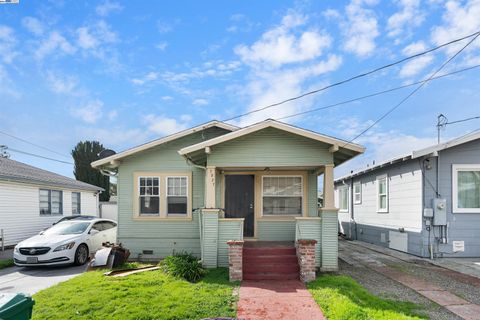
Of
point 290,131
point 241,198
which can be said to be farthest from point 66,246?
point 290,131

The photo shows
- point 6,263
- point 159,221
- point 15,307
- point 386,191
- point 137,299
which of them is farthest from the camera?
point 386,191

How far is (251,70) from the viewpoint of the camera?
11.2 m

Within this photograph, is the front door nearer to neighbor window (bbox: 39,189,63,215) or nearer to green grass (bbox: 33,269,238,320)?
green grass (bbox: 33,269,238,320)

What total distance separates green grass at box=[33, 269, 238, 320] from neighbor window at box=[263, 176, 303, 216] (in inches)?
114

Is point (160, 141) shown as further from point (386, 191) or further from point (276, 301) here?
point (386, 191)

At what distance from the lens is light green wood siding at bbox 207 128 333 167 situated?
8.06 m

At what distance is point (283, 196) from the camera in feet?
31.2

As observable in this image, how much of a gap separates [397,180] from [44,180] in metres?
14.8

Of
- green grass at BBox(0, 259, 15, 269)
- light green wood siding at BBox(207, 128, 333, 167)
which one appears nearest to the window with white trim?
light green wood siding at BBox(207, 128, 333, 167)

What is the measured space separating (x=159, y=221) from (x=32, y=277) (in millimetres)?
3489

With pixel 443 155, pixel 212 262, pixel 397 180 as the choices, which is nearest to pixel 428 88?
pixel 443 155

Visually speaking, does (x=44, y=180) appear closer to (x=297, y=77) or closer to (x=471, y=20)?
(x=297, y=77)

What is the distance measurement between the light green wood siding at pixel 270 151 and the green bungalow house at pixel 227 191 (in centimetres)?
3

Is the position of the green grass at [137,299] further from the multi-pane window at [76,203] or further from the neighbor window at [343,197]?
the neighbor window at [343,197]
